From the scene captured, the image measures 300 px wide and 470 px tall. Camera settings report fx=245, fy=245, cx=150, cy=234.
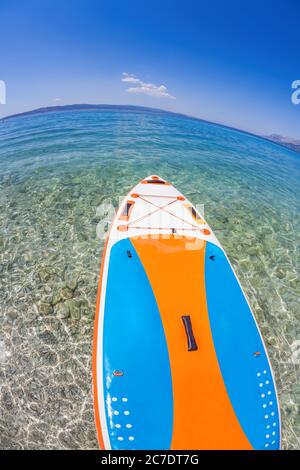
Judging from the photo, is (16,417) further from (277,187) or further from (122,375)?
(277,187)

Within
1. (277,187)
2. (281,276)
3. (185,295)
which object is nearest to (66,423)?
(185,295)

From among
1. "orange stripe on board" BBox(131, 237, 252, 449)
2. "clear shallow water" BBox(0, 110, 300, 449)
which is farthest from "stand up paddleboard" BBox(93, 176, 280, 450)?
"clear shallow water" BBox(0, 110, 300, 449)

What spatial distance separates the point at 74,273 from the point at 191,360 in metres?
4.64

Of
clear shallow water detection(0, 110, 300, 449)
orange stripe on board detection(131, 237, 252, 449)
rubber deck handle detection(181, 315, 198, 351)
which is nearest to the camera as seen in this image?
orange stripe on board detection(131, 237, 252, 449)

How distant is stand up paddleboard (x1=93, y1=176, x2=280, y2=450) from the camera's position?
4.45 m

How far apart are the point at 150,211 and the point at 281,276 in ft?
17.3

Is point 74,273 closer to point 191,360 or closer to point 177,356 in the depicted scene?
point 177,356

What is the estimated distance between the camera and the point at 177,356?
16.6 ft

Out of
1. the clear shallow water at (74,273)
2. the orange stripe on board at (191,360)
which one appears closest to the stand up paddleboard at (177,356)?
the orange stripe on board at (191,360)

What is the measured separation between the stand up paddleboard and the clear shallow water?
106 cm

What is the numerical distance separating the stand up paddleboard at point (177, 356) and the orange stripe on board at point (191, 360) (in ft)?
0.06

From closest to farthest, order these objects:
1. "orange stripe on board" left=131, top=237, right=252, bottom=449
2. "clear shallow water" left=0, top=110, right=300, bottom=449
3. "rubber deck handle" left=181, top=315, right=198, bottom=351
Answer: "orange stripe on board" left=131, top=237, right=252, bottom=449 < "rubber deck handle" left=181, top=315, right=198, bottom=351 < "clear shallow water" left=0, top=110, right=300, bottom=449

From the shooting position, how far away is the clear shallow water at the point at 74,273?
17.5 ft

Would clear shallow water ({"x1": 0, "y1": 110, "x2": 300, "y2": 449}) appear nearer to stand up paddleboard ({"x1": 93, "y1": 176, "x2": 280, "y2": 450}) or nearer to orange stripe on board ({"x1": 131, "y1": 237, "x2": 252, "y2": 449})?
stand up paddleboard ({"x1": 93, "y1": 176, "x2": 280, "y2": 450})
